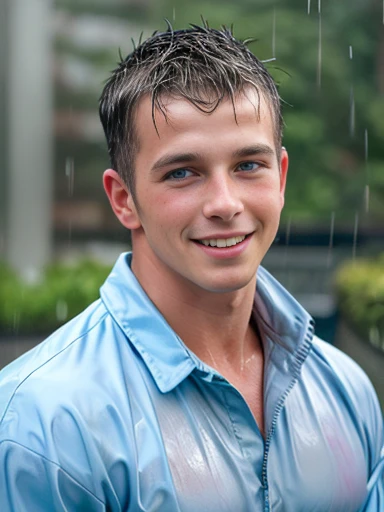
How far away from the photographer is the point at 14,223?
1102 cm

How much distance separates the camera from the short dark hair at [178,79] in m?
1.96

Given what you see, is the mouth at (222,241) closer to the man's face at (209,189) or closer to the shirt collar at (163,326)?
the man's face at (209,189)

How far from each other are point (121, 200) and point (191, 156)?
1.00ft

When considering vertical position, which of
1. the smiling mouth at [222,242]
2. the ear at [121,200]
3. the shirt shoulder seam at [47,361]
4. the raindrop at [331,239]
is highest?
the ear at [121,200]

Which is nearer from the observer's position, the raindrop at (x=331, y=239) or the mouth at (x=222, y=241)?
the mouth at (x=222, y=241)

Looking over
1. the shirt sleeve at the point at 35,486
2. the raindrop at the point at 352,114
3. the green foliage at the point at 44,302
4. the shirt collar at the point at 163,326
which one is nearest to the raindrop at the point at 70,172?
the green foliage at the point at 44,302

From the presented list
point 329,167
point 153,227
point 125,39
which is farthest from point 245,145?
point 125,39

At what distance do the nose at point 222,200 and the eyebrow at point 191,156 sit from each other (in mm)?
60

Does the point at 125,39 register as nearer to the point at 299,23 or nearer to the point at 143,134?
the point at 299,23

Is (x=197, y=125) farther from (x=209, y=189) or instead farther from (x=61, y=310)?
(x=61, y=310)

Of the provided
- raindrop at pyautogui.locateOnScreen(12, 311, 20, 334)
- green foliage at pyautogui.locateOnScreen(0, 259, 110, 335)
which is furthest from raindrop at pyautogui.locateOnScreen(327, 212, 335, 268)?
raindrop at pyautogui.locateOnScreen(12, 311, 20, 334)

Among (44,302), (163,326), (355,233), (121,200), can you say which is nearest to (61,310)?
(44,302)

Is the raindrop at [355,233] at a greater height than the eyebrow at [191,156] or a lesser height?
lesser

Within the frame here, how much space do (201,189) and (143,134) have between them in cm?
19
